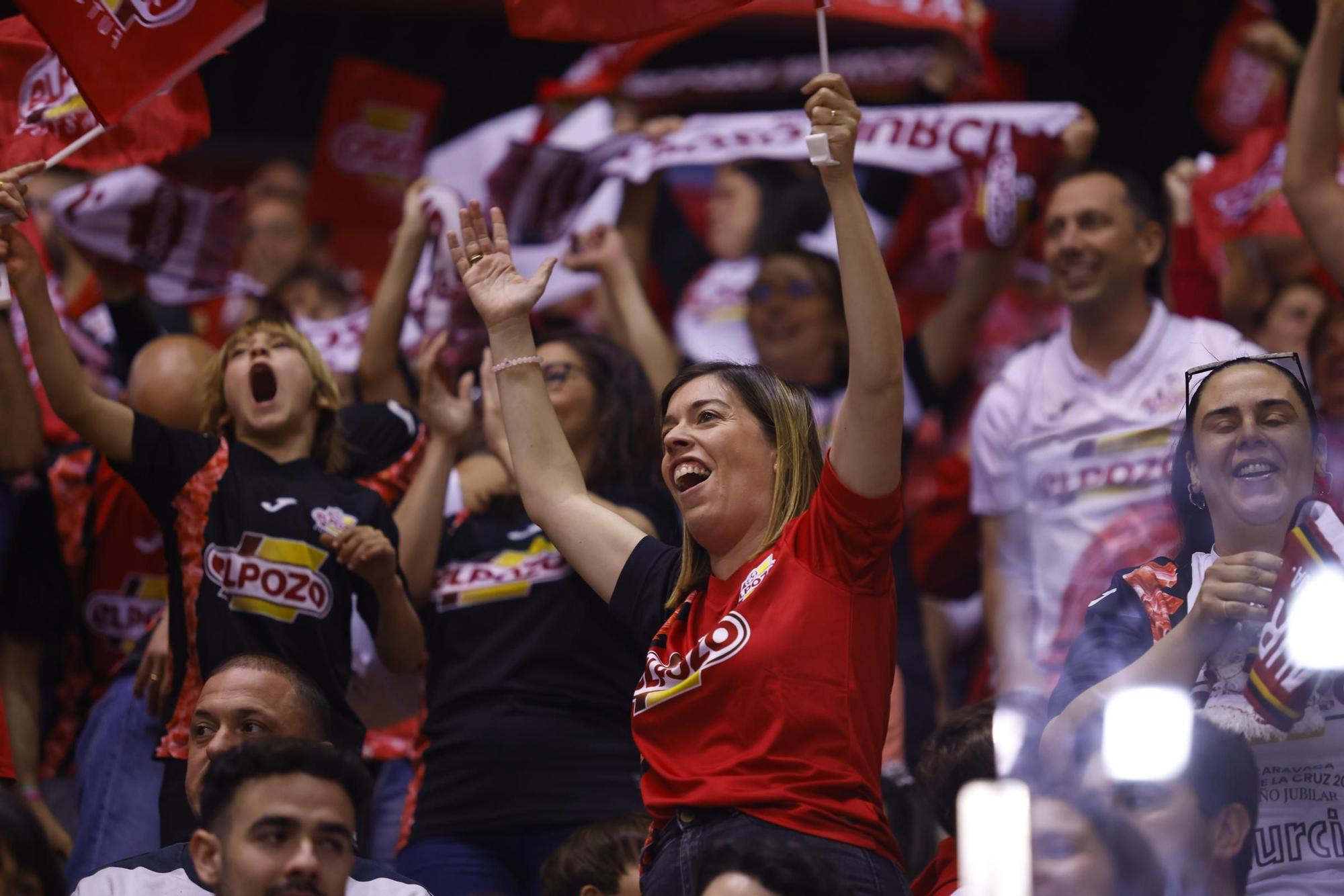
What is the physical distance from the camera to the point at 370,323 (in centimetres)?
484

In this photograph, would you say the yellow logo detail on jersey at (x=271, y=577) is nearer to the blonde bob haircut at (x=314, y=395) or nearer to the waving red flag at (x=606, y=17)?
the blonde bob haircut at (x=314, y=395)

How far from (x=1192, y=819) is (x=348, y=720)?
1822mm

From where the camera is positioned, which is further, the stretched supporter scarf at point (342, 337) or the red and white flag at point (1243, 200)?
the stretched supporter scarf at point (342, 337)

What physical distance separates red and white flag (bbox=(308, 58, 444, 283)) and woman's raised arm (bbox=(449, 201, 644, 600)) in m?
2.90

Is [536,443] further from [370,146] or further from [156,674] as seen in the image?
[370,146]

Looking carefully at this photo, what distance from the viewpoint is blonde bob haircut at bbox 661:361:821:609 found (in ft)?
9.72

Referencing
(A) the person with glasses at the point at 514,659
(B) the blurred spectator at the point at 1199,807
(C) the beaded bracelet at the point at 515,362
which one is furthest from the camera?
(A) the person with glasses at the point at 514,659

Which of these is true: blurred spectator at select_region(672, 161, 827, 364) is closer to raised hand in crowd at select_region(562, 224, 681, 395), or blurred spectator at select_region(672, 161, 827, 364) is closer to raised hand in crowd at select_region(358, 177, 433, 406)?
raised hand in crowd at select_region(562, 224, 681, 395)

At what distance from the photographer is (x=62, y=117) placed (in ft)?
13.4

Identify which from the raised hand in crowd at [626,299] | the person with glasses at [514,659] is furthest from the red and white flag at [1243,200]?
the person with glasses at [514,659]

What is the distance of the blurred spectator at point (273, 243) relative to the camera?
20.5 feet

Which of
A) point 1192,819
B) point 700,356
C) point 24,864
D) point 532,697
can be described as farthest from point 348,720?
point 700,356

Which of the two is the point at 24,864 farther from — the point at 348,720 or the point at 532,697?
the point at 532,697

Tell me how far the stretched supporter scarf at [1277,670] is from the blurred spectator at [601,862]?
1.14m
